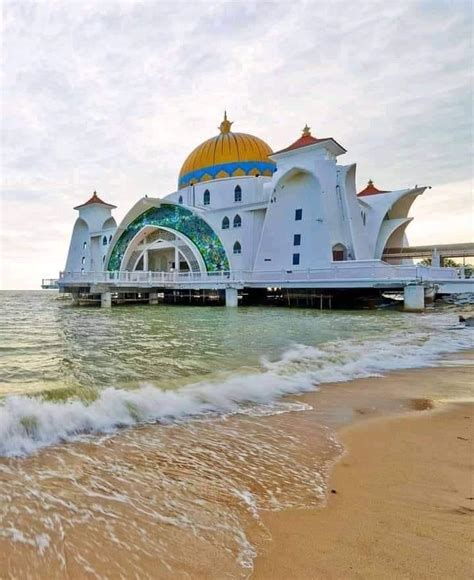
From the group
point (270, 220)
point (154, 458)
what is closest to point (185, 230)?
point (270, 220)

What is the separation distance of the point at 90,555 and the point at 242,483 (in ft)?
2.96

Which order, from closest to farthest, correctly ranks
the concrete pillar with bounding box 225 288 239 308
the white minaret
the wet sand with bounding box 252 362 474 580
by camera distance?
the wet sand with bounding box 252 362 474 580
the concrete pillar with bounding box 225 288 239 308
the white minaret

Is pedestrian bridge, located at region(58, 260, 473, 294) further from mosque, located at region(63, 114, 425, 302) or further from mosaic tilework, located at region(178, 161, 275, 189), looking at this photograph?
mosaic tilework, located at region(178, 161, 275, 189)

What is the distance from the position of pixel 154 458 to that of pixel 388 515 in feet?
4.82

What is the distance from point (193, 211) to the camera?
2842cm

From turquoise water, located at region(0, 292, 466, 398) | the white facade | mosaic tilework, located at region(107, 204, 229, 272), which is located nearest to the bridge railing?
mosaic tilework, located at region(107, 204, 229, 272)

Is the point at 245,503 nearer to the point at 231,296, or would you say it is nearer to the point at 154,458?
the point at 154,458

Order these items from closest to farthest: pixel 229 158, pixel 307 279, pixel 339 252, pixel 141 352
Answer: pixel 141 352 → pixel 307 279 → pixel 339 252 → pixel 229 158

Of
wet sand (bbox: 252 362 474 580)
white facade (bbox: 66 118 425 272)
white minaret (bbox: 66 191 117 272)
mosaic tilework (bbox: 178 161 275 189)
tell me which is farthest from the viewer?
white minaret (bbox: 66 191 117 272)

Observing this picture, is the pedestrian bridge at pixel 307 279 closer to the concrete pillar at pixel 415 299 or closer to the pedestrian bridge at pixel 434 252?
the concrete pillar at pixel 415 299

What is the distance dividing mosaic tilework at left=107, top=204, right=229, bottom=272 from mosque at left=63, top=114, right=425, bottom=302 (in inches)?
3.1

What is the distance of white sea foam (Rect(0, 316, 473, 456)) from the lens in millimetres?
2945

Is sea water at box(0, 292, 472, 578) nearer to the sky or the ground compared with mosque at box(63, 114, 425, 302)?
nearer to the ground

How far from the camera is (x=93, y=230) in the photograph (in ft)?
125
